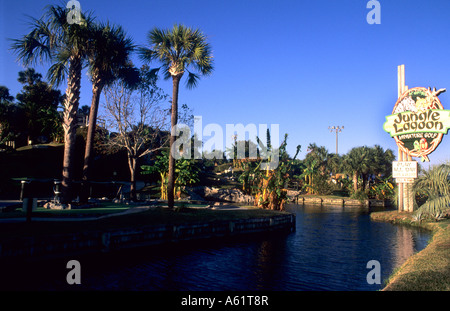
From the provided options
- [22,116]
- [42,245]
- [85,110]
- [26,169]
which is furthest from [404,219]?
[85,110]

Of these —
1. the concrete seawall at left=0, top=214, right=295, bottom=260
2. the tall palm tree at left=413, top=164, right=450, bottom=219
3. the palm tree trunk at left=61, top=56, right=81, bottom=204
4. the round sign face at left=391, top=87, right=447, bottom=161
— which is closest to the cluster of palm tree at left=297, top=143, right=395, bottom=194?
the round sign face at left=391, top=87, right=447, bottom=161

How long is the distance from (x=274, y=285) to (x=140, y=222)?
30.3ft

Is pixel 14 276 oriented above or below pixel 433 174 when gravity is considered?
below

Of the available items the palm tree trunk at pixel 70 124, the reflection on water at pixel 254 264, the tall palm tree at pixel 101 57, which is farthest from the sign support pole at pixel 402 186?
the palm tree trunk at pixel 70 124

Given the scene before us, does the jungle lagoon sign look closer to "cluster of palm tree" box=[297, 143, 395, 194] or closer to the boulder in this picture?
"cluster of palm tree" box=[297, 143, 395, 194]

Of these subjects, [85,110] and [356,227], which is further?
[85,110]

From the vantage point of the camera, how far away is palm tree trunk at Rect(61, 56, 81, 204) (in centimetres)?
2219

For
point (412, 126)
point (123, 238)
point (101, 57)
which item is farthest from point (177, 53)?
point (412, 126)

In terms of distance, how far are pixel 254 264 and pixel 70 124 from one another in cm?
1529

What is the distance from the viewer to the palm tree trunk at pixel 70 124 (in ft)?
72.8

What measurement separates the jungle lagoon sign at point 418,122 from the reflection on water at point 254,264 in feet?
37.7

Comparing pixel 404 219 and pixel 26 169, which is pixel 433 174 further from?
pixel 26 169

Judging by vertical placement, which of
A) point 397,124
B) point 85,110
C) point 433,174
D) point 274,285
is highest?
point 85,110
